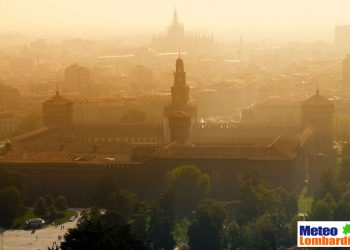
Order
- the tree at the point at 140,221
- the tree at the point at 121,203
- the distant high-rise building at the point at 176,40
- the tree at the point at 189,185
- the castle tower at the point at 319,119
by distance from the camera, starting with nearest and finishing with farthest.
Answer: the tree at the point at 140,221 < the tree at the point at 121,203 < the tree at the point at 189,185 < the castle tower at the point at 319,119 < the distant high-rise building at the point at 176,40

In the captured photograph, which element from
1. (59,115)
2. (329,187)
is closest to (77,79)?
(59,115)

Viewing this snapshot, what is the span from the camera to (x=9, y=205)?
3803cm

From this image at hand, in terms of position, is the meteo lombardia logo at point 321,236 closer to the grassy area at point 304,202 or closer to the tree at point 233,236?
the tree at point 233,236

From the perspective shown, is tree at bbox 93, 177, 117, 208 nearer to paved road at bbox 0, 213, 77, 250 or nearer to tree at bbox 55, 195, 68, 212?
tree at bbox 55, 195, 68, 212

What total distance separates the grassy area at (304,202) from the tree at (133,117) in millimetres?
18671

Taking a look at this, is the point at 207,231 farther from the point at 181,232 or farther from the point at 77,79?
the point at 77,79

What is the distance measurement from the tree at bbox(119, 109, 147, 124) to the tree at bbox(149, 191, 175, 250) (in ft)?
82.1

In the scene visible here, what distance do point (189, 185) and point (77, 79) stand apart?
2197 inches

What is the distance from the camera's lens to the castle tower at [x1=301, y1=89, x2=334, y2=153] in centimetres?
5328

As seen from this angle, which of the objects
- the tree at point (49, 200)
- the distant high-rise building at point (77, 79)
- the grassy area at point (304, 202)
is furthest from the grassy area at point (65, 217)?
the distant high-rise building at point (77, 79)

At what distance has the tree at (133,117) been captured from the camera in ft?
199

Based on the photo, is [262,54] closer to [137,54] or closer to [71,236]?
[137,54]

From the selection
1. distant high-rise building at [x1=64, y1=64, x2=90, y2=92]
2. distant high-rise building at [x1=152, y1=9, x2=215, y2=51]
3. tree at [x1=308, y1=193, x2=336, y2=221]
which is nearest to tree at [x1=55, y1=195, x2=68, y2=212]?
tree at [x1=308, y1=193, x2=336, y2=221]

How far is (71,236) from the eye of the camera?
26344 millimetres
